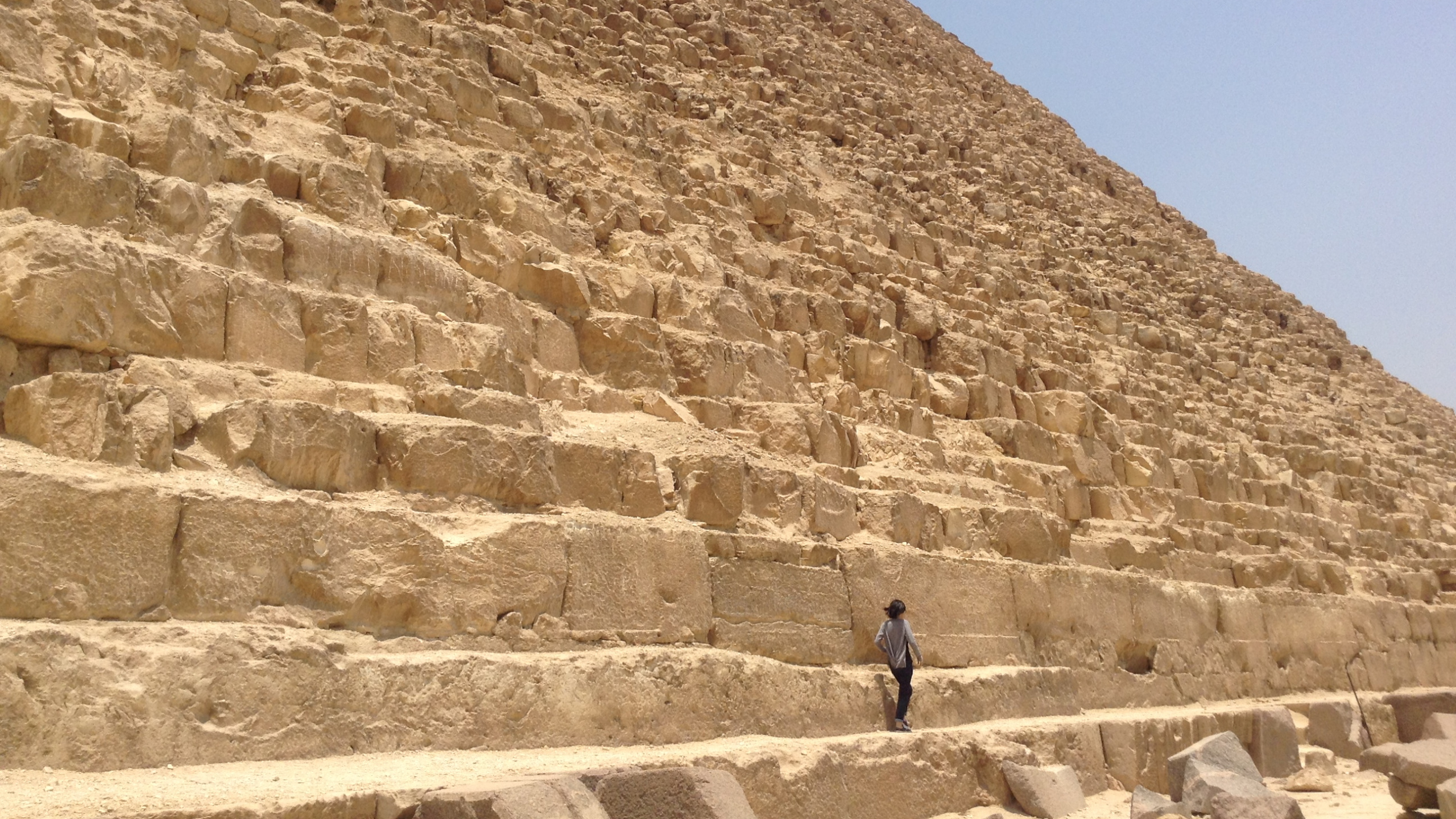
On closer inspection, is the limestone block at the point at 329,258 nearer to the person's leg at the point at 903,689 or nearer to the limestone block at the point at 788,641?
the limestone block at the point at 788,641

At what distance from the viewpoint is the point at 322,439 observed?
200 inches

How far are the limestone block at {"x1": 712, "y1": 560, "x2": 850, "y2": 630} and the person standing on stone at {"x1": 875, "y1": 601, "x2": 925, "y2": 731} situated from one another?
25cm

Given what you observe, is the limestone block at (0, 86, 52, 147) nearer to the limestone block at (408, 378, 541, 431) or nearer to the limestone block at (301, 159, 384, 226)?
the limestone block at (301, 159, 384, 226)

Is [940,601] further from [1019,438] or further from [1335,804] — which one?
[1019,438]

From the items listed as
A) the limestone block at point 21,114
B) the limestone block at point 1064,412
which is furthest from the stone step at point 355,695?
the limestone block at point 1064,412

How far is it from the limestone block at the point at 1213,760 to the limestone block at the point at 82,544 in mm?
5663

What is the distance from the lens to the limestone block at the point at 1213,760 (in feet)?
24.1

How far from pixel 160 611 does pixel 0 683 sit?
0.64 metres

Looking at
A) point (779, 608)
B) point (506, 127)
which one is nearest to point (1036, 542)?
point (779, 608)

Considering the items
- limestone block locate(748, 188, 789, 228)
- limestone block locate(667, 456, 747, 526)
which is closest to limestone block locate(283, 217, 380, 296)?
limestone block locate(667, 456, 747, 526)

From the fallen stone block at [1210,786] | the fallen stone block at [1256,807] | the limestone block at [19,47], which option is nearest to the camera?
the limestone block at [19,47]

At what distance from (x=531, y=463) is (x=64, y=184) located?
7.35 feet

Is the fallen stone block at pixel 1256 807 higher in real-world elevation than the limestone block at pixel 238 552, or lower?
lower

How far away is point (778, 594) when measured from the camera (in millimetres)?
6637
